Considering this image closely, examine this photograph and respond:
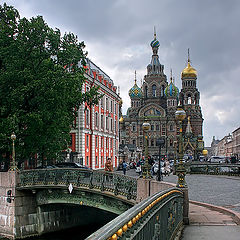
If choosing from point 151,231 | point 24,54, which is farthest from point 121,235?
point 24,54

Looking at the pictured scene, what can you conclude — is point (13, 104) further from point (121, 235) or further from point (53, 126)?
point (121, 235)

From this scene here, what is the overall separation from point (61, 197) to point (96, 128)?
2510 centimetres

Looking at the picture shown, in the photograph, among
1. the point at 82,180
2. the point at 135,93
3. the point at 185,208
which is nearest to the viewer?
the point at 185,208

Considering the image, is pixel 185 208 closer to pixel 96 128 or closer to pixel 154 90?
pixel 96 128

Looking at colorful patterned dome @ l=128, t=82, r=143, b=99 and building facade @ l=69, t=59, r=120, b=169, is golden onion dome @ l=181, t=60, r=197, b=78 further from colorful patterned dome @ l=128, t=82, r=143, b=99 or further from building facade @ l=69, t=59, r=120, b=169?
building facade @ l=69, t=59, r=120, b=169

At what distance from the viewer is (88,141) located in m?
44.6

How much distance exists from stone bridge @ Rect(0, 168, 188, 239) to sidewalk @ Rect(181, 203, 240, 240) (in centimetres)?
123

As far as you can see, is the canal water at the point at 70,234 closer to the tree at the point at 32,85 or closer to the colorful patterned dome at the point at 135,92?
the tree at the point at 32,85

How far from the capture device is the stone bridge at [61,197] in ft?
55.5

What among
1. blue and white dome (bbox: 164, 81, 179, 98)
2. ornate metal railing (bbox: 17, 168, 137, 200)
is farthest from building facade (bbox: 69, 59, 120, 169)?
blue and white dome (bbox: 164, 81, 179, 98)

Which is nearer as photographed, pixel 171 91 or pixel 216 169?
pixel 216 169

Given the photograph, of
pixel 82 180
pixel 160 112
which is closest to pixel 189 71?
pixel 160 112

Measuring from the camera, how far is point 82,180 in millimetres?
20453

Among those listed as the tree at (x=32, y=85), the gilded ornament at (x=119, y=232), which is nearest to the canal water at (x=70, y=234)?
the tree at (x=32, y=85)
